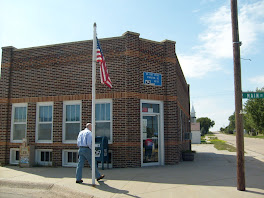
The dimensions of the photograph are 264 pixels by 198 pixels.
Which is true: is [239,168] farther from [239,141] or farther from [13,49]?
[13,49]

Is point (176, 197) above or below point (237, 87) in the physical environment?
below

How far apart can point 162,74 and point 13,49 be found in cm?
719

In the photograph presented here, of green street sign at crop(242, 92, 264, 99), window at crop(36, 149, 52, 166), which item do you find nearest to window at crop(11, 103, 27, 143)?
window at crop(36, 149, 52, 166)

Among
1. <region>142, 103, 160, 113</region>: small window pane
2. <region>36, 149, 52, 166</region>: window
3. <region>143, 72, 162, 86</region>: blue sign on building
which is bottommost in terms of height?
<region>36, 149, 52, 166</region>: window

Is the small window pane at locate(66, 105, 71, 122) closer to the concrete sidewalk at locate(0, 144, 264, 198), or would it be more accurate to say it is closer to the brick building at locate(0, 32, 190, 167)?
the brick building at locate(0, 32, 190, 167)

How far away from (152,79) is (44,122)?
16.9 feet

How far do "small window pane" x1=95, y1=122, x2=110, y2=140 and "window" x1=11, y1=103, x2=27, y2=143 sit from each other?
3.56 metres

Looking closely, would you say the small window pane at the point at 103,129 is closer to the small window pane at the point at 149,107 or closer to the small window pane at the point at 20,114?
the small window pane at the point at 149,107

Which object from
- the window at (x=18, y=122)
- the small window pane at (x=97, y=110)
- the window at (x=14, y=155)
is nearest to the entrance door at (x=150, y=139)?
the small window pane at (x=97, y=110)

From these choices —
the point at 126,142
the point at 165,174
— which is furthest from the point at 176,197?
the point at 126,142

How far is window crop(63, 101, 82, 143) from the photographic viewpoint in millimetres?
10836

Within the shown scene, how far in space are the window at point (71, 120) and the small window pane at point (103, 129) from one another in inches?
34.2

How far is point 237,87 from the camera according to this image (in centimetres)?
666

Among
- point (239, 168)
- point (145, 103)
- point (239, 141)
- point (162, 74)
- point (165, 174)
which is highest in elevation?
point (162, 74)
